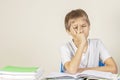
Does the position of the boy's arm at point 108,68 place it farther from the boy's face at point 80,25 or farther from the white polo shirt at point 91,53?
the boy's face at point 80,25

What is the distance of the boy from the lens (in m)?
1.76

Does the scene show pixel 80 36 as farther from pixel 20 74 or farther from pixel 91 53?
pixel 20 74

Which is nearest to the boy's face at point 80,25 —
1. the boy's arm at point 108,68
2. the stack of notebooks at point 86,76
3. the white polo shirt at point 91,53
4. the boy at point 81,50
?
the boy at point 81,50

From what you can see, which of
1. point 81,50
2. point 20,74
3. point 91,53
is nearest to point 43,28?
point 91,53

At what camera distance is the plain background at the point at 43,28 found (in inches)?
99.3

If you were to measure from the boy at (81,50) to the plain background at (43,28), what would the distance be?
59cm

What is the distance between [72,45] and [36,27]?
782 millimetres

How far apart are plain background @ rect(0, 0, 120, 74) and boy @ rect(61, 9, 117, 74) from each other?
59 centimetres

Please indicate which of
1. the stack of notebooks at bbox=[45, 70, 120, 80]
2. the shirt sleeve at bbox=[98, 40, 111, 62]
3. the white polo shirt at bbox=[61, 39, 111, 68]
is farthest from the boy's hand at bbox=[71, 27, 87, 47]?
the stack of notebooks at bbox=[45, 70, 120, 80]

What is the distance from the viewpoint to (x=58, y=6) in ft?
8.46

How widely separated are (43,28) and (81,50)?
3.08 ft

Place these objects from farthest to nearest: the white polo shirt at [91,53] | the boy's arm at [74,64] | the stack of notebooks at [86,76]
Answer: the white polo shirt at [91,53] < the boy's arm at [74,64] < the stack of notebooks at [86,76]

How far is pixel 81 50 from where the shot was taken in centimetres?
175

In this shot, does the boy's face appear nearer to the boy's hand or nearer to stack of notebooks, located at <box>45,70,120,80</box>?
the boy's hand
